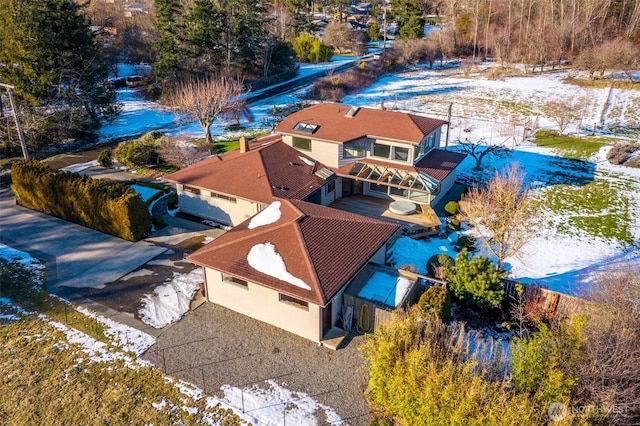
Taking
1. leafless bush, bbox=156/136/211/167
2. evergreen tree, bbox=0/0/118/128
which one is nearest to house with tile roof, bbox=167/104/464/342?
leafless bush, bbox=156/136/211/167

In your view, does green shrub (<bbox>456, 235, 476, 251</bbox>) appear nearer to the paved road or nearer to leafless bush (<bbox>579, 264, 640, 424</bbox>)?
leafless bush (<bbox>579, 264, 640, 424</bbox>)

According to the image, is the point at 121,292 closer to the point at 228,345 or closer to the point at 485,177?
the point at 228,345

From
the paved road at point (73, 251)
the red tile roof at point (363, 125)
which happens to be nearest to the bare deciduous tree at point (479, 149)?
the red tile roof at point (363, 125)

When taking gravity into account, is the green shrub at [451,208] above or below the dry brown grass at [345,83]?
below

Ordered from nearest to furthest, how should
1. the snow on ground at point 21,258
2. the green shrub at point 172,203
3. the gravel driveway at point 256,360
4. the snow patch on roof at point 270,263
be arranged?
the gravel driveway at point 256,360, the snow patch on roof at point 270,263, the snow on ground at point 21,258, the green shrub at point 172,203

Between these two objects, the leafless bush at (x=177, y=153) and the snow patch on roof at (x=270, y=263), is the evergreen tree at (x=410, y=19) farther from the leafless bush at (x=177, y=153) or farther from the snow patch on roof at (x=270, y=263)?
the snow patch on roof at (x=270, y=263)

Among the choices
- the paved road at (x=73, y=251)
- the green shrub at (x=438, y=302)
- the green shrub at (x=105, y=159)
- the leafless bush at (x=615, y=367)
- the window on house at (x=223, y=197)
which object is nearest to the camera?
the leafless bush at (x=615, y=367)

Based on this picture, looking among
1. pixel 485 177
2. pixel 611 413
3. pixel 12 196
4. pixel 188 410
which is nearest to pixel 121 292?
pixel 188 410
